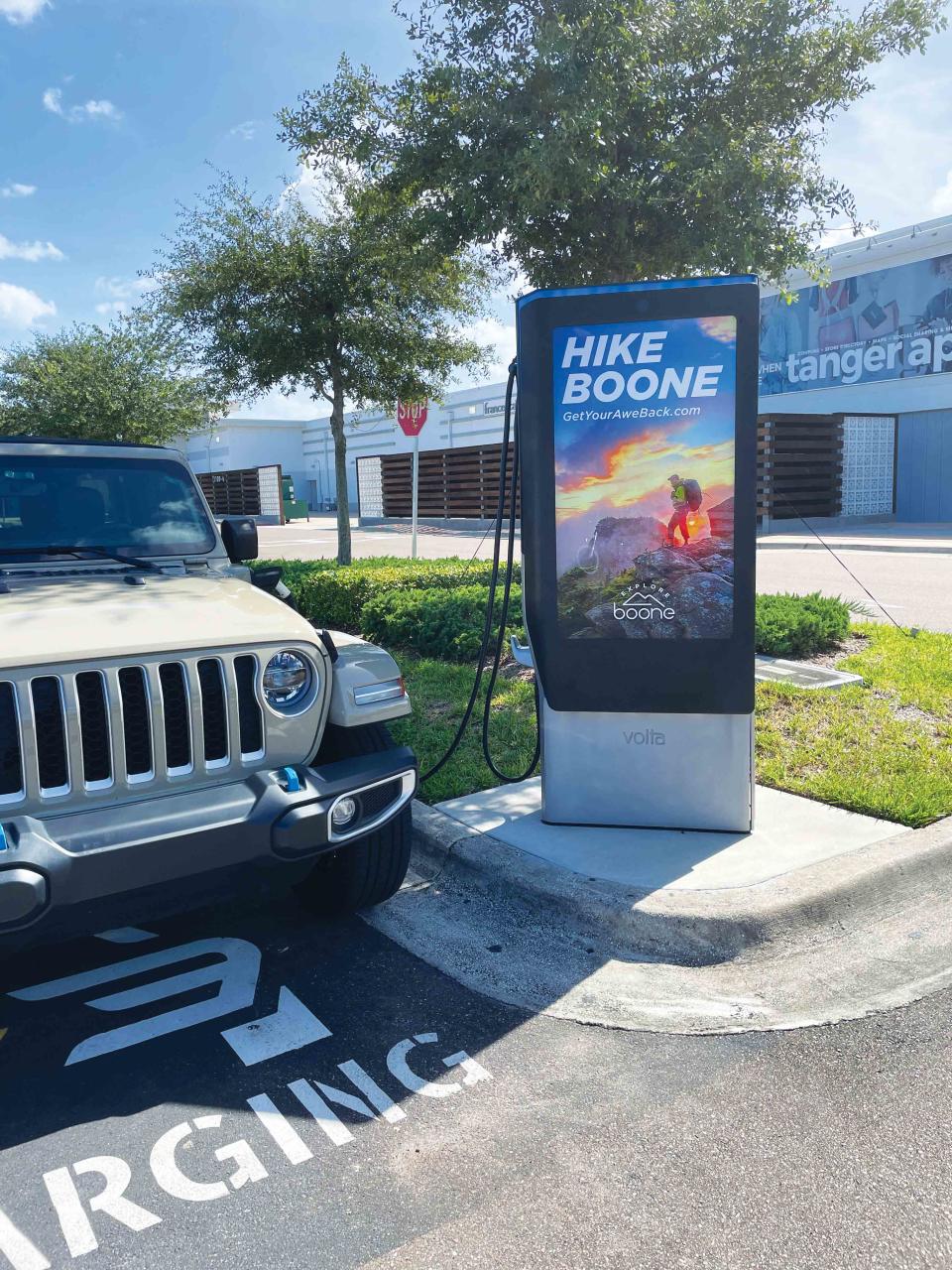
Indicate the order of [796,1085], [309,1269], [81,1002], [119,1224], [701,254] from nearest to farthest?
1. [309,1269]
2. [119,1224]
3. [796,1085]
4. [81,1002]
5. [701,254]

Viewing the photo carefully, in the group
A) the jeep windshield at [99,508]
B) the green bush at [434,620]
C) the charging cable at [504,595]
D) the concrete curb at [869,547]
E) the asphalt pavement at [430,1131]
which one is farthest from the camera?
the concrete curb at [869,547]

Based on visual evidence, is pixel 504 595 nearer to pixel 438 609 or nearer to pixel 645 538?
pixel 645 538

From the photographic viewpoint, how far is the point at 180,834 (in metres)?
2.82

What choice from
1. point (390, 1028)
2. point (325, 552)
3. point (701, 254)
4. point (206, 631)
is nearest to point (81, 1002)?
point (390, 1028)

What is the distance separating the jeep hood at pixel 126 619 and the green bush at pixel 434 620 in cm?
411

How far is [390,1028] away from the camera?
3096 millimetres

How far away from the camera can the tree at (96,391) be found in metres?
19.0

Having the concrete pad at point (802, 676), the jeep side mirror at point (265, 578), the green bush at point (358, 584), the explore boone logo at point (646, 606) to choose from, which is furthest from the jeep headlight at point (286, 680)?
the green bush at point (358, 584)

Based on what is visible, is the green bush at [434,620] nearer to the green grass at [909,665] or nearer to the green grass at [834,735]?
the green grass at [834,735]

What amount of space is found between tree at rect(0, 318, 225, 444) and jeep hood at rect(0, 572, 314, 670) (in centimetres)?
1588

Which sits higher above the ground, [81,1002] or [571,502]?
[571,502]

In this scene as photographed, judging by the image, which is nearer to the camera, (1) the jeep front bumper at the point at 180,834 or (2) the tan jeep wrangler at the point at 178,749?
(1) the jeep front bumper at the point at 180,834

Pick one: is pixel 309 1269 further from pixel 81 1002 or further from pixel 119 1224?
pixel 81 1002

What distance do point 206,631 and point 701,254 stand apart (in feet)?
19.2
